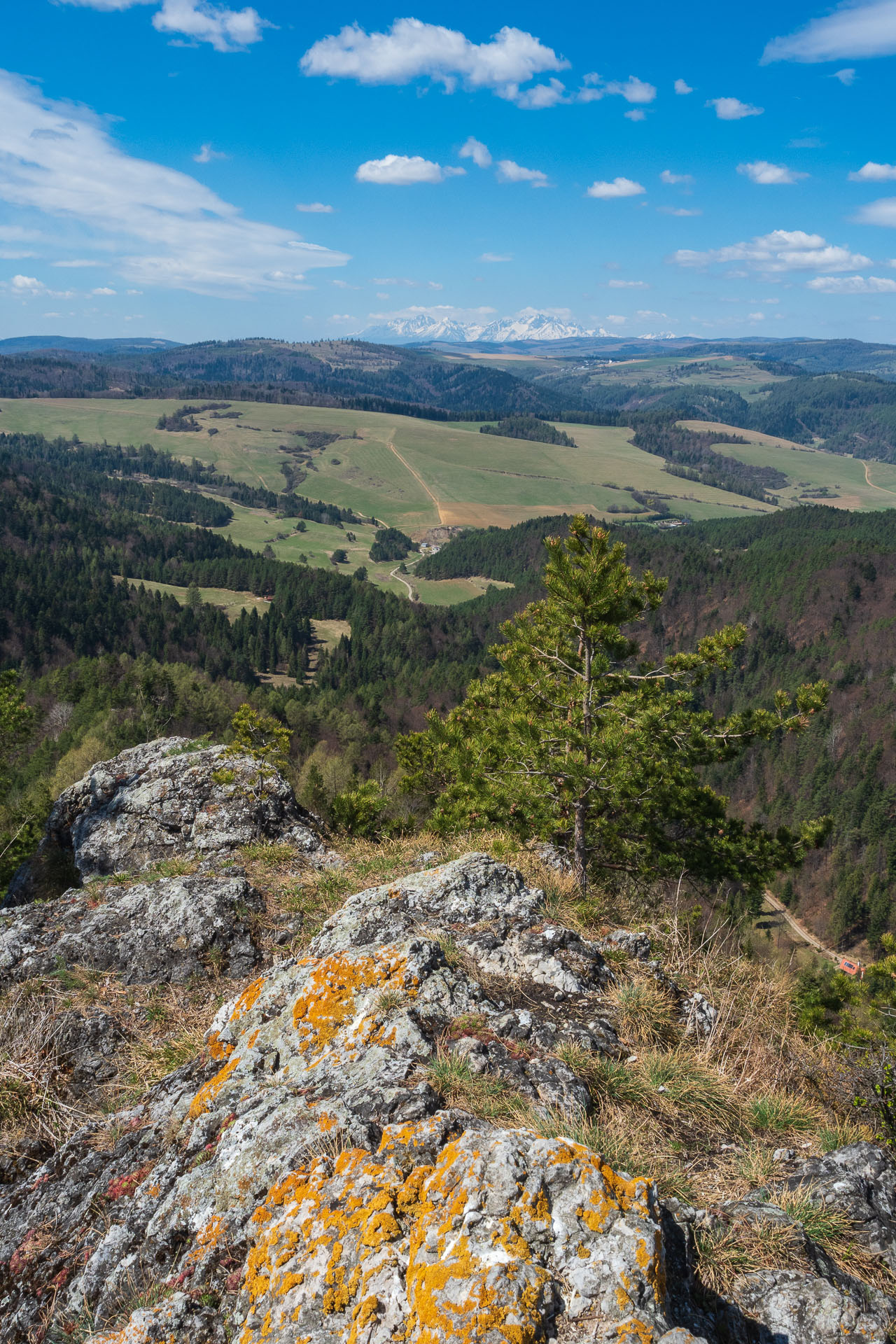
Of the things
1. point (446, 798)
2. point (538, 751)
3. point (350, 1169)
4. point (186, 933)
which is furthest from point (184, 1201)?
point (446, 798)

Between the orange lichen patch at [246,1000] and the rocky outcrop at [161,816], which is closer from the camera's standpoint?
the orange lichen patch at [246,1000]

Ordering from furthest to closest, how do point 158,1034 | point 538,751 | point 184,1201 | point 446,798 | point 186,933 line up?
point 446,798 < point 538,751 < point 186,933 < point 158,1034 < point 184,1201

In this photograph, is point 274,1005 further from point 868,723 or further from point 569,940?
point 868,723

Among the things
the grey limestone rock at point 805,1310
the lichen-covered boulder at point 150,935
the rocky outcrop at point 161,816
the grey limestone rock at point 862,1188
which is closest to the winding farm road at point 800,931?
the rocky outcrop at point 161,816

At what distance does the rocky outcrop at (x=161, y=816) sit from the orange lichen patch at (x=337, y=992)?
750 centimetres

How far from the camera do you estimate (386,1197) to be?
16.0 ft

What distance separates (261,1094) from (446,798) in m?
17.0

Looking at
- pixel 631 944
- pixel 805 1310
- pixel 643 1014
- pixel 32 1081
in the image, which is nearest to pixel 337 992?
pixel 643 1014

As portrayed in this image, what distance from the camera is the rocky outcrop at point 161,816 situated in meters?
18.0

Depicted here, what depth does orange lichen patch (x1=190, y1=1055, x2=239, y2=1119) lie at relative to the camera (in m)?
6.95

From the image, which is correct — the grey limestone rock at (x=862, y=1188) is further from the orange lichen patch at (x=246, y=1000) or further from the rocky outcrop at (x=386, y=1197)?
the orange lichen patch at (x=246, y=1000)

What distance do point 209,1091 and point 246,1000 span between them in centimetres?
150

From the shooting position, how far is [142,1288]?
5.36m

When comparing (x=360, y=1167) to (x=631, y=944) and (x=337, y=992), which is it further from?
(x=631, y=944)
